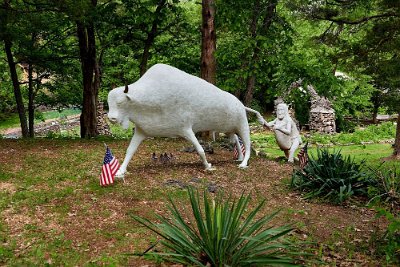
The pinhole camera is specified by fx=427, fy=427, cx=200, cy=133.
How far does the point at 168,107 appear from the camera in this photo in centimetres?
779

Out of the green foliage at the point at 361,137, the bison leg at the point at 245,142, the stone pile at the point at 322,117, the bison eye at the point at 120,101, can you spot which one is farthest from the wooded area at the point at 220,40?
the stone pile at the point at 322,117

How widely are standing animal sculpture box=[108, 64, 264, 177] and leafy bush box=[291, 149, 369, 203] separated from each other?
1.89m

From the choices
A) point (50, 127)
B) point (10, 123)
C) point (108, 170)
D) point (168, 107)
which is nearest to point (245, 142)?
point (168, 107)

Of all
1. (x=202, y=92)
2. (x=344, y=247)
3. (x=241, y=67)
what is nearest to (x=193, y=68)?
(x=241, y=67)

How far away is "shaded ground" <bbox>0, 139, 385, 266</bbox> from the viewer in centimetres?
507

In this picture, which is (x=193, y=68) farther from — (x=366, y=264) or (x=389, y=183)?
(x=366, y=264)

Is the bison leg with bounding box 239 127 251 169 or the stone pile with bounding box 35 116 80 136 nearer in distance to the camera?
the bison leg with bounding box 239 127 251 169

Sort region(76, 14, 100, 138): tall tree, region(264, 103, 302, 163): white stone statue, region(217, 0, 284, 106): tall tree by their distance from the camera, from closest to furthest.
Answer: region(264, 103, 302, 163): white stone statue < region(217, 0, 284, 106): tall tree < region(76, 14, 100, 138): tall tree

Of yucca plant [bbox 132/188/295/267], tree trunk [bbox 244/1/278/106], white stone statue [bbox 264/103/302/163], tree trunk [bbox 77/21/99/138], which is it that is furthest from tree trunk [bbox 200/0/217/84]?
yucca plant [bbox 132/188/295/267]

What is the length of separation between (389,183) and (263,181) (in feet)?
7.44

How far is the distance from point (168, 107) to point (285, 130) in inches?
143

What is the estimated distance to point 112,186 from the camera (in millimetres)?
7234

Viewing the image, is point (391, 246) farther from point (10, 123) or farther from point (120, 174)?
point (10, 123)

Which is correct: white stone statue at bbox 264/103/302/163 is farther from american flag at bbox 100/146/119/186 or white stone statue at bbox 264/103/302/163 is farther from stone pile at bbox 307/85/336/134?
stone pile at bbox 307/85/336/134
